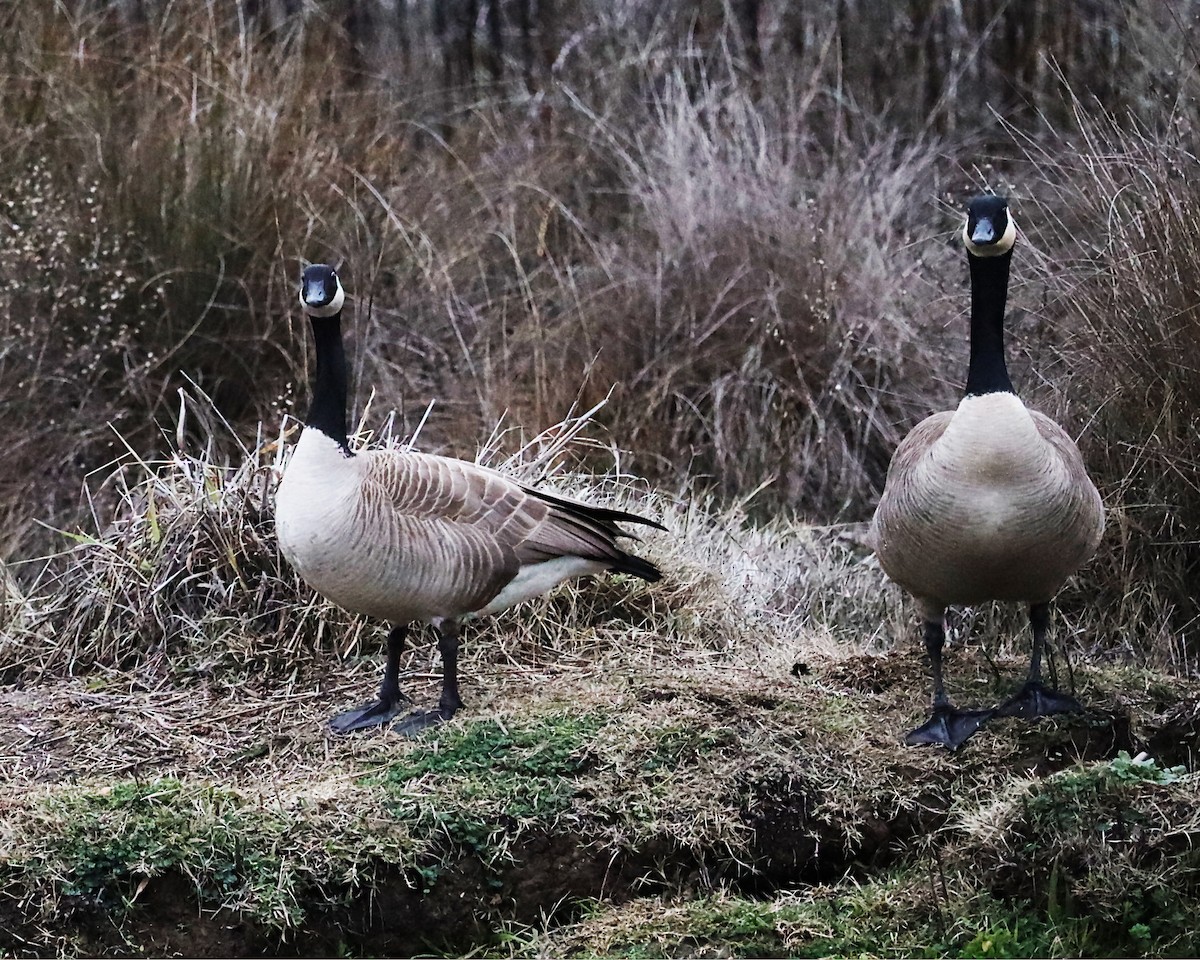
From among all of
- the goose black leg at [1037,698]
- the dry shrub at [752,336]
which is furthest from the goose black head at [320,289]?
the dry shrub at [752,336]

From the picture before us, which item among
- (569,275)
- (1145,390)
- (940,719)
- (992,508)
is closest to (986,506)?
(992,508)

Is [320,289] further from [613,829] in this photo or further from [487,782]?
[613,829]

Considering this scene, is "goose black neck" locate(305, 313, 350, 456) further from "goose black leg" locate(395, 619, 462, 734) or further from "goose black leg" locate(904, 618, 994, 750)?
"goose black leg" locate(904, 618, 994, 750)

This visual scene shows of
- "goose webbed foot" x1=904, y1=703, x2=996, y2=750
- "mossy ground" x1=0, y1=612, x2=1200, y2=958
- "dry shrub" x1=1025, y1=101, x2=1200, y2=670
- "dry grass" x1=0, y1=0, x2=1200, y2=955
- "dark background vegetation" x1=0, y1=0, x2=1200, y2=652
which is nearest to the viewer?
"mossy ground" x1=0, y1=612, x2=1200, y2=958

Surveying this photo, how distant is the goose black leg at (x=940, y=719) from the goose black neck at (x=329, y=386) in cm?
181

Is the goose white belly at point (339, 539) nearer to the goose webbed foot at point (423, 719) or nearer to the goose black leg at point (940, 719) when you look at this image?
the goose webbed foot at point (423, 719)

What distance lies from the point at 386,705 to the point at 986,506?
1888mm

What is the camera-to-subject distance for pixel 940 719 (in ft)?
13.8

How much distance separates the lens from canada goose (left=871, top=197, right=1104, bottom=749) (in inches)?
149

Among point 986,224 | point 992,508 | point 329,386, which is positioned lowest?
point 992,508

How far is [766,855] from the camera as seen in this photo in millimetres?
3836

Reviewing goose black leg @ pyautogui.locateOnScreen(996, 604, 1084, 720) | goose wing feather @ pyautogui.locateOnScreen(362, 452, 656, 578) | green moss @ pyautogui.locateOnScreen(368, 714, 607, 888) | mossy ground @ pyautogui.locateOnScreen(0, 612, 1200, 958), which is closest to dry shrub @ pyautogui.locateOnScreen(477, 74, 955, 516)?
goose wing feather @ pyautogui.locateOnScreen(362, 452, 656, 578)

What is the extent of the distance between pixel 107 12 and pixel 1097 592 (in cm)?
634

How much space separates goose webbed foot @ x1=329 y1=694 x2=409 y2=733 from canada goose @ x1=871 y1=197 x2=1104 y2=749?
1543mm
